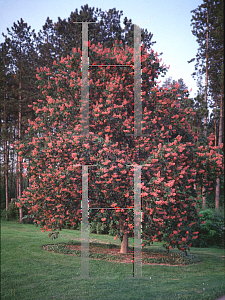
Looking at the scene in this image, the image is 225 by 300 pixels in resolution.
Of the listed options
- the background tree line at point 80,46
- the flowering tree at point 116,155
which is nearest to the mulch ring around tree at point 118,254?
the flowering tree at point 116,155

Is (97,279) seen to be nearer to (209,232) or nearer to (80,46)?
(209,232)

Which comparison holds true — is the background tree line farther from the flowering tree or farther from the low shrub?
the low shrub

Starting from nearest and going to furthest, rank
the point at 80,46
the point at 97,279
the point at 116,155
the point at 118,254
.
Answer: the point at 97,279 → the point at 116,155 → the point at 118,254 → the point at 80,46

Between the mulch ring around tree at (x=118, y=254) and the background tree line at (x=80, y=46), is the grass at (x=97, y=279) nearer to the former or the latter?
the mulch ring around tree at (x=118, y=254)

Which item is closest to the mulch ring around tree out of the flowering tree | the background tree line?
the flowering tree

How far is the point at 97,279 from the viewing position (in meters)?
4.75

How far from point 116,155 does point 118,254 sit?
264 cm

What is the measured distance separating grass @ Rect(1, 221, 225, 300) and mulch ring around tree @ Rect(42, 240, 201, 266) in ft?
0.99

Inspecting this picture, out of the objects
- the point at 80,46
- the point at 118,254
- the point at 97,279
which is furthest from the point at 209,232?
the point at 80,46

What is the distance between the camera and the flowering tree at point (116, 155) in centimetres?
534

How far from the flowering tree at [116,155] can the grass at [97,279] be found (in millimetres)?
650

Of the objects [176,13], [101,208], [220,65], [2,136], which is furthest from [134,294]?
[2,136]

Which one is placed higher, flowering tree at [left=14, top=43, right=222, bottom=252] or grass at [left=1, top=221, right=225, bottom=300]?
flowering tree at [left=14, top=43, right=222, bottom=252]

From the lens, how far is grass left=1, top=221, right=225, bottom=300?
13.5 ft
